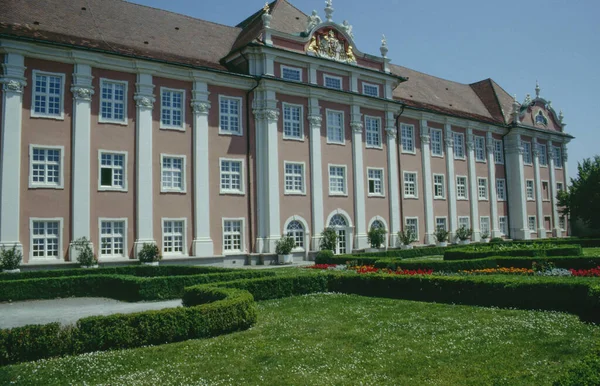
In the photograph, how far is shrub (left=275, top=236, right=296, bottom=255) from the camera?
3178cm

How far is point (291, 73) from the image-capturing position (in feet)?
116

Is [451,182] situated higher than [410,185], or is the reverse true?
[451,182]

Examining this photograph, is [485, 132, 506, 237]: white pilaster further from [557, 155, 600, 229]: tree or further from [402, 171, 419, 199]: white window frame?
[402, 171, 419, 199]: white window frame

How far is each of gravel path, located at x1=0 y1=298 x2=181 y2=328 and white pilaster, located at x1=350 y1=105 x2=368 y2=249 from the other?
21012 mm

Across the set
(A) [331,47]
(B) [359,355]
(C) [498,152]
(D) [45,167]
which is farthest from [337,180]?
(B) [359,355]

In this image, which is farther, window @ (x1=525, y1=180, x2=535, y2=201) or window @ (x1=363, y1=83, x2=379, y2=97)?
window @ (x1=525, y1=180, x2=535, y2=201)

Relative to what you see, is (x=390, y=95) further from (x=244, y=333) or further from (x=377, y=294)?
(x=244, y=333)

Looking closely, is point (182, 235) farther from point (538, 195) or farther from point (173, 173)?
point (538, 195)

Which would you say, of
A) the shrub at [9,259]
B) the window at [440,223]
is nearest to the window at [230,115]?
the shrub at [9,259]

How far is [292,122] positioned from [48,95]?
14.9m

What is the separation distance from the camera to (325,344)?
10.1 meters

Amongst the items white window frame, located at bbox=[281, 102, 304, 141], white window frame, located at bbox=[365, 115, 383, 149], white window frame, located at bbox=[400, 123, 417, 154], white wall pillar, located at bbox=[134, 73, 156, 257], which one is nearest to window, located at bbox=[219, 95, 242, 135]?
white window frame, located at bbox=[281, 102, 304, 141]

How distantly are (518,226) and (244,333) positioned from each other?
1800 inches

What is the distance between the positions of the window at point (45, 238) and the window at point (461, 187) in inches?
1297
